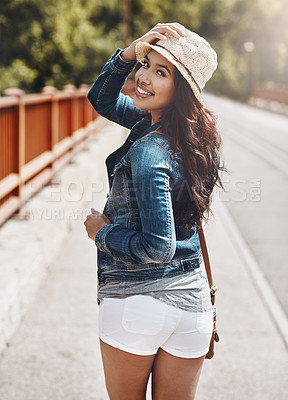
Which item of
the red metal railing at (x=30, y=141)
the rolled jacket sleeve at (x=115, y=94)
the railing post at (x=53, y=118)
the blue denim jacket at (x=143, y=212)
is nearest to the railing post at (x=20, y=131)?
the red metal railing at (x=30, y=141)

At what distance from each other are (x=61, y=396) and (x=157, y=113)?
7.09 ft

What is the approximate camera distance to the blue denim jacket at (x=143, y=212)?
193 centimetres

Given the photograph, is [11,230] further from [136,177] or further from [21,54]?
[21,54]

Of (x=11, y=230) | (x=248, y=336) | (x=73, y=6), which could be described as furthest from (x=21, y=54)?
(x=248, y=336)

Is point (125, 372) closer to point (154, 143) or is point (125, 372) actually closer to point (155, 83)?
point (154, 143)

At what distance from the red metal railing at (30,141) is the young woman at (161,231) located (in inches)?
161

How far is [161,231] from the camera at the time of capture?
6.34ft

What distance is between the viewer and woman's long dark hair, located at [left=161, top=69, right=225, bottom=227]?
2.05m

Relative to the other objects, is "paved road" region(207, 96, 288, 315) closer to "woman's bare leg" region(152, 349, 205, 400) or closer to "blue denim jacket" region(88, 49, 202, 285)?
"blue denim jacket" region(88, 49, 202, 285)

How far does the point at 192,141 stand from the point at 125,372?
2.89ft

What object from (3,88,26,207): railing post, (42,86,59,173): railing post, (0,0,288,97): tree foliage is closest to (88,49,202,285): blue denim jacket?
(3,88,26,207): railing post

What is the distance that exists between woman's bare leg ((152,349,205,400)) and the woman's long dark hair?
1.67ft

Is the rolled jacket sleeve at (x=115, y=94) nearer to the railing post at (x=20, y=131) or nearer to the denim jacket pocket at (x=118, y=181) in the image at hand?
the denim jacket pocket at (x=118, y=181)

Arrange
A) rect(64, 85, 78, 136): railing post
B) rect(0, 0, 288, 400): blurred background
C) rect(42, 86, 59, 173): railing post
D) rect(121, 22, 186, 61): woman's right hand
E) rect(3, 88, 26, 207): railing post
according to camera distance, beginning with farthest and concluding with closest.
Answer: rect(64, 85, 78, 136): railing post → rect(42, 86, 59, 173): railing post → rect(3, 88, 26, 207): railing post → rect(0, 0, 288, 400): blurred background → rect(121, 22, 186, 61): woman's right hand
